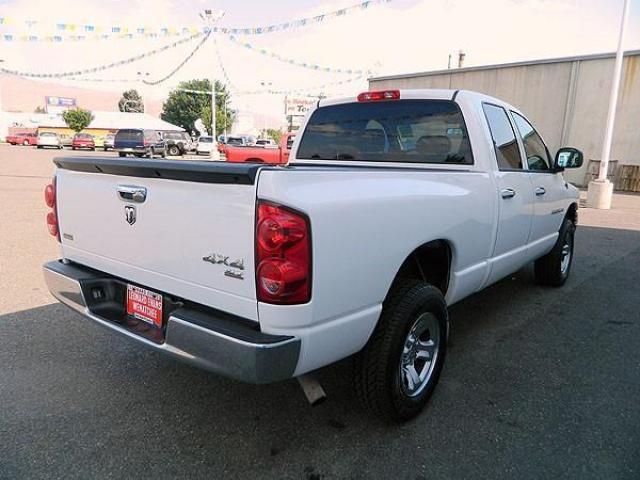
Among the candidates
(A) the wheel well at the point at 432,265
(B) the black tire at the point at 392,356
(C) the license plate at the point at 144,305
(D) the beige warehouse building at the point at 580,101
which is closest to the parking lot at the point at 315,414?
(B) the black tire at the point at 392,356

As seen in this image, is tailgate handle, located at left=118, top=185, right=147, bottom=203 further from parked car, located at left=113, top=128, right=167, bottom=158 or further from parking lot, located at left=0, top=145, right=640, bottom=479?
parked car, located at left=113, top=128, right=167, bottom=158

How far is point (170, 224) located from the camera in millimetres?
2211

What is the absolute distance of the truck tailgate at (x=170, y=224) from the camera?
197 centimetres

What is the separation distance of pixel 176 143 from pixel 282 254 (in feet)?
110

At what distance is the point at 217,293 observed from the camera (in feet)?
6.84

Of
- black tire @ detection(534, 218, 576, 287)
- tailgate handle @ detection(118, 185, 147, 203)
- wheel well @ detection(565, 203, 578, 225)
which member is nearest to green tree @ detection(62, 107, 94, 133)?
wheel well @ detection(565, 203, 578, 225)

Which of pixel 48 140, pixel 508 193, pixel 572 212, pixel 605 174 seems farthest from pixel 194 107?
pixel 508 193

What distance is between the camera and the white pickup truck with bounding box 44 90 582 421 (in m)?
1.93

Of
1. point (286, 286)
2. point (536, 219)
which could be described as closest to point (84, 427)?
point (286, 286)

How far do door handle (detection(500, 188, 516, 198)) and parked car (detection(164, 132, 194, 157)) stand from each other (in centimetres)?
3160

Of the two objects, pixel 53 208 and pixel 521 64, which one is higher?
pixel 521 64

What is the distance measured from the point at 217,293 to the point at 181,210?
42cm

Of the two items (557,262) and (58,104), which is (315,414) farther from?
(58,104)

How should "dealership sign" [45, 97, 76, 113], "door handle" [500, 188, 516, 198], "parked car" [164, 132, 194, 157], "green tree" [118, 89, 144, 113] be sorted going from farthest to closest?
1. "green tree" [118, 89, 144, 113]
2. "dealership sign" [45, 97, 76, 113]
3. "parked car" [164, 132, 194, 157]
4. "door handle" [500, 188, 516, 198]
